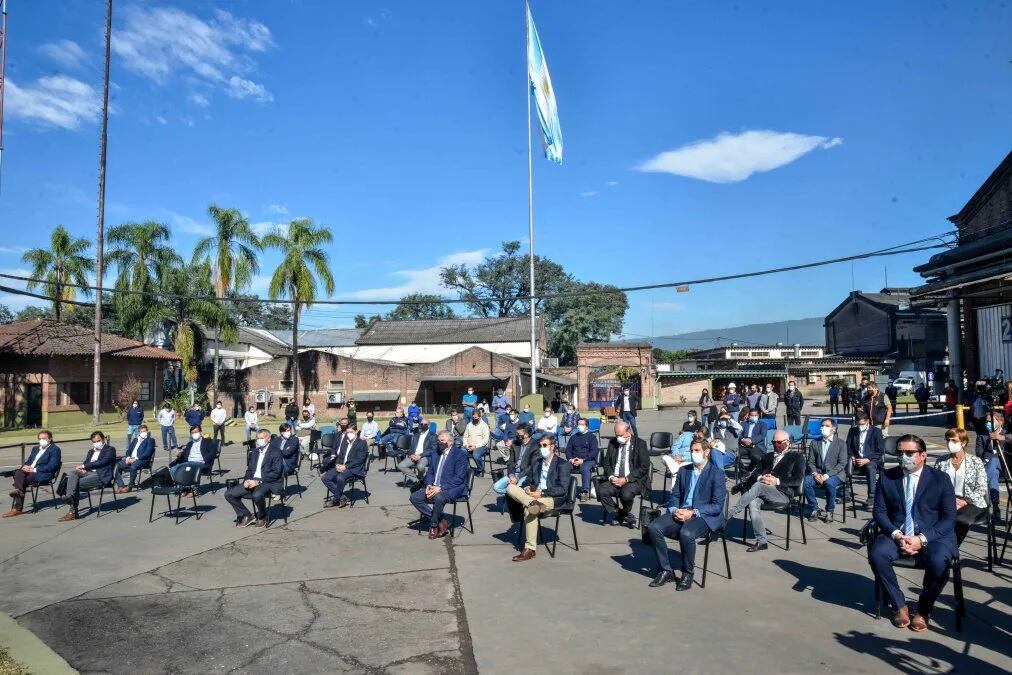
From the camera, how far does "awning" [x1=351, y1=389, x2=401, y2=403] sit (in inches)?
1873

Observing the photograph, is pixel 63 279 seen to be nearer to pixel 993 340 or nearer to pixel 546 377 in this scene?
pixel 546 377

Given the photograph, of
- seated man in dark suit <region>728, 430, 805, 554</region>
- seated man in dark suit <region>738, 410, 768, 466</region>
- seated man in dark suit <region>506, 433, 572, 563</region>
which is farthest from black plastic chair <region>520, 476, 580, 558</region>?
seated man in dark suit <region>738, 410, 768, 466</region>

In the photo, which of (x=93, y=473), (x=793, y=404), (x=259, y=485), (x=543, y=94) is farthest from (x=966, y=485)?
(x=543, y=94)

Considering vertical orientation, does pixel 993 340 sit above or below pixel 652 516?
above

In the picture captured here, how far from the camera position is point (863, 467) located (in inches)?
448

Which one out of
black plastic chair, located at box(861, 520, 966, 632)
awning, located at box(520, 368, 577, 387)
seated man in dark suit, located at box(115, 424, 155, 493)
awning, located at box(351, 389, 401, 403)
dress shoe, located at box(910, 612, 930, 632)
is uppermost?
awning, located at box(520, 368, 577, 387)

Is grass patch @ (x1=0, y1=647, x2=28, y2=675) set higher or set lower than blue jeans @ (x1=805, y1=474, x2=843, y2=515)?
lower

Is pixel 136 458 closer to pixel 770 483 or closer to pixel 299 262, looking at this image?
pixel 770 483

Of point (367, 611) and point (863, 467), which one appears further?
point (863, 467)

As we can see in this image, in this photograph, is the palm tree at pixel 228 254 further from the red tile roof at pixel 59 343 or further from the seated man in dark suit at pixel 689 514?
the seated man in dark suit at pixel 689 514

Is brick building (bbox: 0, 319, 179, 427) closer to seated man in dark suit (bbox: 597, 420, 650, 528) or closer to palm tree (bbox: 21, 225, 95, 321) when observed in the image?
palm tree (bbox: 21, 225, 95, 321)

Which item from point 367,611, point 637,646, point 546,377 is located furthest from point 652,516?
point 546,377

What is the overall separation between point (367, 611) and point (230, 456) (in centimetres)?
1573

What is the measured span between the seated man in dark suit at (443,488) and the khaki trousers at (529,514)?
126 cm
